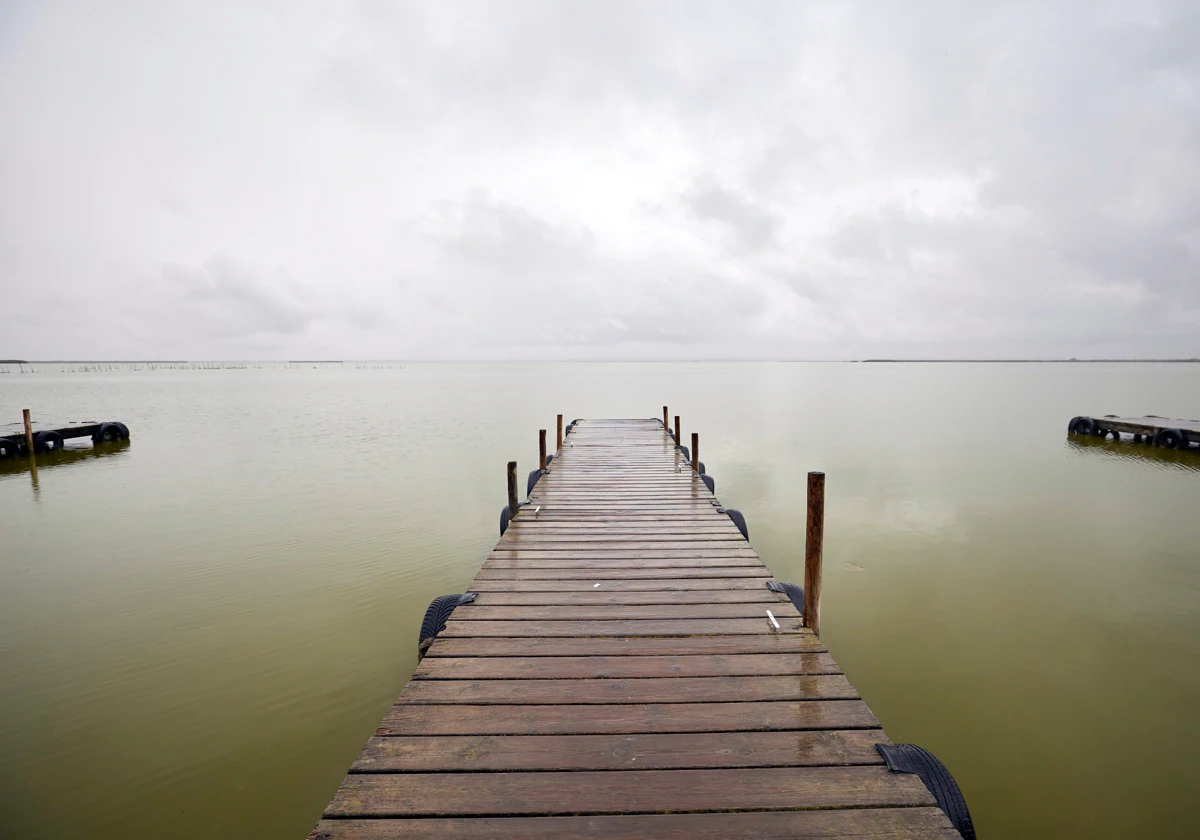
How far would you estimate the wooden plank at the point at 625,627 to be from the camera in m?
4.38

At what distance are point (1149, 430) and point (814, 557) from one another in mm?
25329

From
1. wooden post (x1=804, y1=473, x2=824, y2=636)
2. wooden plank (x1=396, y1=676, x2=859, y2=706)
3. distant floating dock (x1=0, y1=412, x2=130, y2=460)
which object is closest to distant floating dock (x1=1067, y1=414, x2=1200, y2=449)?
wooden post (x1=804, y1=473, x2=824, y2=636)

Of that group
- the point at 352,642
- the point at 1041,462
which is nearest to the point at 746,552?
the point at 352,642

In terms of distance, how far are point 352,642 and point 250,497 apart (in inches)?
358

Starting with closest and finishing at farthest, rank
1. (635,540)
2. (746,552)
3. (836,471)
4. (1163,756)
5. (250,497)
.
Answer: (1163,756)
(746,552)
(635,540)
(250,497)
(836,471)

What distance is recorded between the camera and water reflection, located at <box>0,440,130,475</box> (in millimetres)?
16891

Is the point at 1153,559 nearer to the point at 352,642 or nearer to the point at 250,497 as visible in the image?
the point at 352,642

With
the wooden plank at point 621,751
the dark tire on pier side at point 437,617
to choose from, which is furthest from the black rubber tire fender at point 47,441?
the wooden plank at point 621,751

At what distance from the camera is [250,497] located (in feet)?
43.7

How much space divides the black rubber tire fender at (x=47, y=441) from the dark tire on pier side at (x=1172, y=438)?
42.2m

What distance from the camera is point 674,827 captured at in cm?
248

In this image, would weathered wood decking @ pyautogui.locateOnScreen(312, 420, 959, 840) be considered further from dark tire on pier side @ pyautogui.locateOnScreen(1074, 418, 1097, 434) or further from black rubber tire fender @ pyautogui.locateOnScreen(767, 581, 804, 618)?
dark tire on pier side @ pyautogui.locateOnScreen(1074, 418, 1097, 434)

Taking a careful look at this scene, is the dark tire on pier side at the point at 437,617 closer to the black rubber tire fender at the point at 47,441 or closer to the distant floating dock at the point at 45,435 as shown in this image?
the distant floating dock at the point at 45,435

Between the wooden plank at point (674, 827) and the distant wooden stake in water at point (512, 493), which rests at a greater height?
the distant wooden stake in water at point (512, 493)
